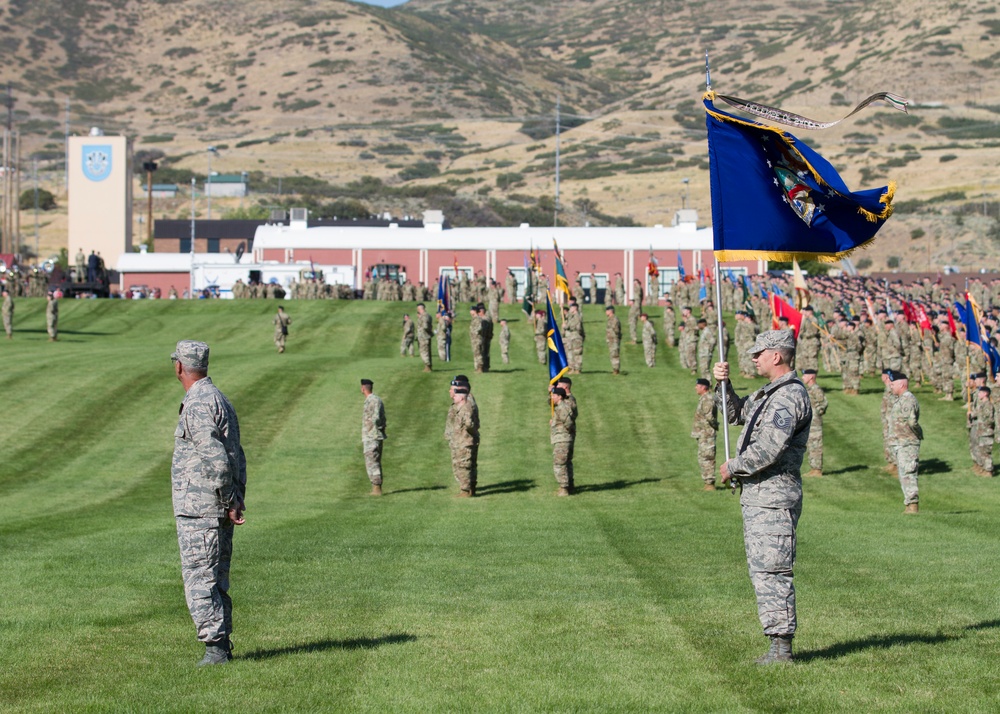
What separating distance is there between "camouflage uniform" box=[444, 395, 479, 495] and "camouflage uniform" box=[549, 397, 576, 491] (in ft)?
4.70

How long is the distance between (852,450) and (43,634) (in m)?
22.4

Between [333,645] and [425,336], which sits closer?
[333,645]

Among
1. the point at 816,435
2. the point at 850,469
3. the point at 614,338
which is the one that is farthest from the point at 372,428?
the point at 614,338

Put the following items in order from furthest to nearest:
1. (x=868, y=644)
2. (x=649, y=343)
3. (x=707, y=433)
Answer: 1. (x=649, y=343)
2. (x=707, y=433)
3. (x=868, y=644)

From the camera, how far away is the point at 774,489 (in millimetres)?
9023

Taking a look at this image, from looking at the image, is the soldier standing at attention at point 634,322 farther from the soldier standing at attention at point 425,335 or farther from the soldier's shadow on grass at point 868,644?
the soldier's shadow on grass at point 868,644

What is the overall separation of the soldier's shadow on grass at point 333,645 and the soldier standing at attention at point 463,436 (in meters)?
12.4

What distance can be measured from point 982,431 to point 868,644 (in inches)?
665

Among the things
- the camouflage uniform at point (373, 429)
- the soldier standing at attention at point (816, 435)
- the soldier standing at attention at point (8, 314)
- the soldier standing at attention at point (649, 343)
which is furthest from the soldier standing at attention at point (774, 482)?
the soldier standing at attention at point (8, 314)

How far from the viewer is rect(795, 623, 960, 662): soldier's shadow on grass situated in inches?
364

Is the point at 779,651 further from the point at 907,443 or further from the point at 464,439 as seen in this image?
the point at 464,439

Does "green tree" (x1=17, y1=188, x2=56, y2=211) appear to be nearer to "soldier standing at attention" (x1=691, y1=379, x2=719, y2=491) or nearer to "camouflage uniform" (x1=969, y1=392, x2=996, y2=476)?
"soldier standing at attention" (x1=691, y1=379, x2=719, y2=491)

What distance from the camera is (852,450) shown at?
29.3 metres

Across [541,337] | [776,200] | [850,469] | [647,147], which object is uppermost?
[647,147]
